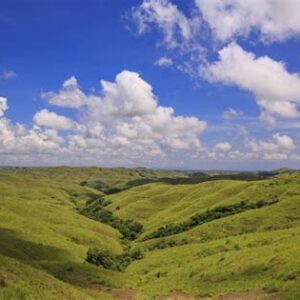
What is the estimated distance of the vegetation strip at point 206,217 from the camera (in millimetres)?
143625

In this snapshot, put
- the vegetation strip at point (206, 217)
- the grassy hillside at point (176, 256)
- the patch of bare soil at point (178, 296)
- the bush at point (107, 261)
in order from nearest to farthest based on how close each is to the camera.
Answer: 1. the grassy hillside at point (176, 256)
2. the patch of bare soil at point (178, 296)
3. the bush at point (107, 261)
4. the vegetation strip at point (206, 217)

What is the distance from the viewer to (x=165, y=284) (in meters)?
69.4

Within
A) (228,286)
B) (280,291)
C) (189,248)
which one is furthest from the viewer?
(189,248)

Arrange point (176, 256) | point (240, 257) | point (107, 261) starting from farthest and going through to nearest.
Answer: point (107, 261), point (176, 256), point (240, 257)

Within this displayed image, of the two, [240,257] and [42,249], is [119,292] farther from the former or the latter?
[42,249]

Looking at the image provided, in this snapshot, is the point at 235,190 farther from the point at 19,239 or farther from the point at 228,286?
the point at 228,286

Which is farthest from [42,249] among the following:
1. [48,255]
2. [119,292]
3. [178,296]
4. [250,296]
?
[250,296]

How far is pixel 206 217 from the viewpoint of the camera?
148 metres

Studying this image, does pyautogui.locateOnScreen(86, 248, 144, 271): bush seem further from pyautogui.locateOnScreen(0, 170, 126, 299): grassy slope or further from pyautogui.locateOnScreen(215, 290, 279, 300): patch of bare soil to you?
pyautogui.locateOnScreen(215, 290, 279, 300): patch of bare soil

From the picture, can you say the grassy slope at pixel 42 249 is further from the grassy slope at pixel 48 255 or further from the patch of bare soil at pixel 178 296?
the patch of bare soil at pixel 178 296

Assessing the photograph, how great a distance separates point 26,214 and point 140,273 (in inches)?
3037

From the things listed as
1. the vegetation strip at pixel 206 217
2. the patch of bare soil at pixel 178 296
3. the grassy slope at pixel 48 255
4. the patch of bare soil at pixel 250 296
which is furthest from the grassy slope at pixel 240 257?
the grassy slope at pixel 48 255

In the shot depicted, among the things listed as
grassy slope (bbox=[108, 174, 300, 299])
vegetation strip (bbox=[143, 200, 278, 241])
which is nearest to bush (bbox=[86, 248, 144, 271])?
grassy slope (bbox=[108, 174, 300, 299])

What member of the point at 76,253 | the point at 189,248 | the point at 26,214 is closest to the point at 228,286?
the point at 189,248
